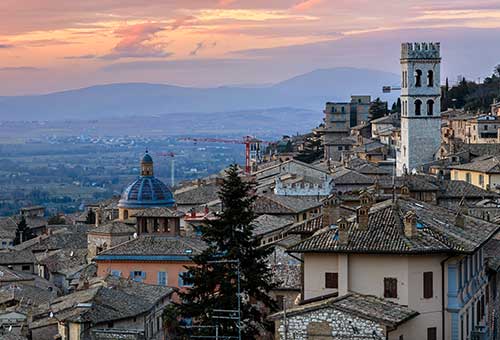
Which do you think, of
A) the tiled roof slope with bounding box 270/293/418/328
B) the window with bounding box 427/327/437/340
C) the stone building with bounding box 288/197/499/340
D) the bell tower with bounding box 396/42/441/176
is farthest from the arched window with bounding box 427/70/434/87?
the tiled roof slope with bounding box 270/293/418/328

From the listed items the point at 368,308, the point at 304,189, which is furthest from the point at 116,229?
the point at 368,308

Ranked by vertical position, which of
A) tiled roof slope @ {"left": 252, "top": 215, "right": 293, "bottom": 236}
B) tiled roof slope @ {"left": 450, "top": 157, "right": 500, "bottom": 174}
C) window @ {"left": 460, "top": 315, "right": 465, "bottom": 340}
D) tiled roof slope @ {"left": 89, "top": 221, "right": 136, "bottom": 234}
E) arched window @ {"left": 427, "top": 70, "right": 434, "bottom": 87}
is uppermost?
arched window @ {"left": 427, "top": 70, "right": 434, "bottom": 87}

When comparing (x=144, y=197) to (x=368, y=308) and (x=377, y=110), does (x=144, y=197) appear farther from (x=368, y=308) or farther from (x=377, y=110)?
(x=377, y=110)

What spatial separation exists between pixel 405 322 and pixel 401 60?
69.0 m

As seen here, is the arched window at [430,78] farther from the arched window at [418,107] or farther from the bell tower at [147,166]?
the bell tower at [147,166]

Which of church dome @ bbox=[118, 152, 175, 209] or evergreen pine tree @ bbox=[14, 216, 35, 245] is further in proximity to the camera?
evergreen pine tree @ bbox=[14, 216, 35, 245]

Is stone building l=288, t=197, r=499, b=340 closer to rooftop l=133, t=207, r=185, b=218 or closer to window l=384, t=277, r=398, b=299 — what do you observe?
window l=384, t=277, r=398, b=299

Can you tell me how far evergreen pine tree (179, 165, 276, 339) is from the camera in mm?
32250

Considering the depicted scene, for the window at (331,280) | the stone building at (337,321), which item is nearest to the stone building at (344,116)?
the window at (331,280)

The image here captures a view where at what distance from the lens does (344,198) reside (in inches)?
2219

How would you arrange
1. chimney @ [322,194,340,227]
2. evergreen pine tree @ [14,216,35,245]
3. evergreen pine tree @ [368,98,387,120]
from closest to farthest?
1. chimney @ [322,194,340,227]
2. evergreen pine tree @ [14,216,35,245]
3. evergreen pine tree @ [368,98,387,120]

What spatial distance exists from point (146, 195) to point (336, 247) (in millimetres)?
39474

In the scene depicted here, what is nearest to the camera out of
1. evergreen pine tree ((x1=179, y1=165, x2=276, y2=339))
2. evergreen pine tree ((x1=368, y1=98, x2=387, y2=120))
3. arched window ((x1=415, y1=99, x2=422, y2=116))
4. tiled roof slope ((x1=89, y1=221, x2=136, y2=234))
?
evergreen pine tree ((x1=179, y1=165, x2=276, y2=339))

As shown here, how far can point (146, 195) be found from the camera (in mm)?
68750
